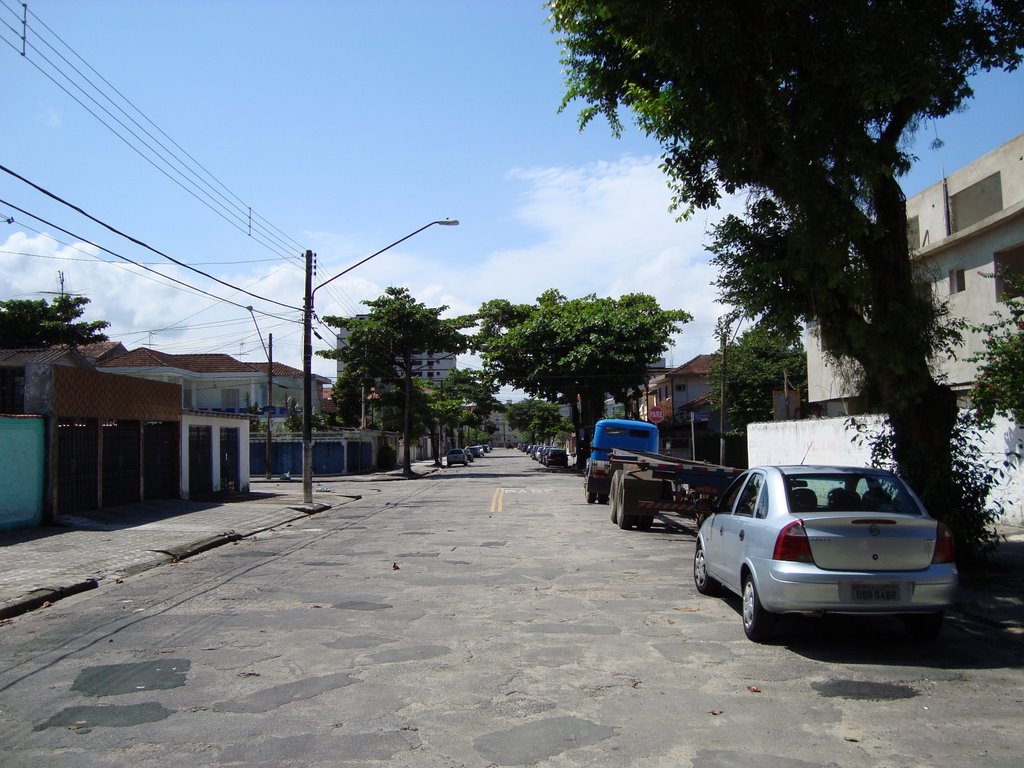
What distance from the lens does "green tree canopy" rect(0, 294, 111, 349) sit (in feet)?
118

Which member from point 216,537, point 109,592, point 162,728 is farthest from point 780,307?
point 216,537

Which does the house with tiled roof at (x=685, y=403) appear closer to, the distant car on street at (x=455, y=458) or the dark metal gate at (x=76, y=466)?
the distant car on street at (x=455, y=458)

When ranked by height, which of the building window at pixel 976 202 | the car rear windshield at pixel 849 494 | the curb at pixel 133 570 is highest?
the building window at pixel 976 202

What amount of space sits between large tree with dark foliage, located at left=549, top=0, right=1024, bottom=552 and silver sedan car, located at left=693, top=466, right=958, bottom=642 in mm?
3287

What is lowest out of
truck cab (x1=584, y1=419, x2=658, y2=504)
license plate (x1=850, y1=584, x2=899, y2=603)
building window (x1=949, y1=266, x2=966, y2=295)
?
license plate (x1=850, y1=584, x2=899, y2=603)

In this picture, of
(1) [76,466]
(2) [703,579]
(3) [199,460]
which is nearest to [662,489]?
(2) [703,579]

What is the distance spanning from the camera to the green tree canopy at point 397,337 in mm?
47562

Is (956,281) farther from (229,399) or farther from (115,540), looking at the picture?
(229,399)

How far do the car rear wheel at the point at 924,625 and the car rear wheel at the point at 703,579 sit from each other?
2.32m

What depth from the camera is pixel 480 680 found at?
6262 millimetres

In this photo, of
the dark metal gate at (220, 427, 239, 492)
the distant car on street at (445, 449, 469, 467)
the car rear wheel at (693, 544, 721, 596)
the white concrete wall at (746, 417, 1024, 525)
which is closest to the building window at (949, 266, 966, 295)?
the white concrete wall at (746, 417, 1024, 525)

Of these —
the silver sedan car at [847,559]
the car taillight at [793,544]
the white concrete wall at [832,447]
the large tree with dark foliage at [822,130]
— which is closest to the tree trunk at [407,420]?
the white concrete wall at [832,447]

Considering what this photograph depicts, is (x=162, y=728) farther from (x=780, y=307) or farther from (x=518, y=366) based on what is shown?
(x=518, y=366)

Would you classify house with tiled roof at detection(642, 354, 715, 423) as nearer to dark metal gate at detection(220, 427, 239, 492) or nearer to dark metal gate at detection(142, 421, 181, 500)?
dark metal gate at detection(220, 427, 239, 492)
